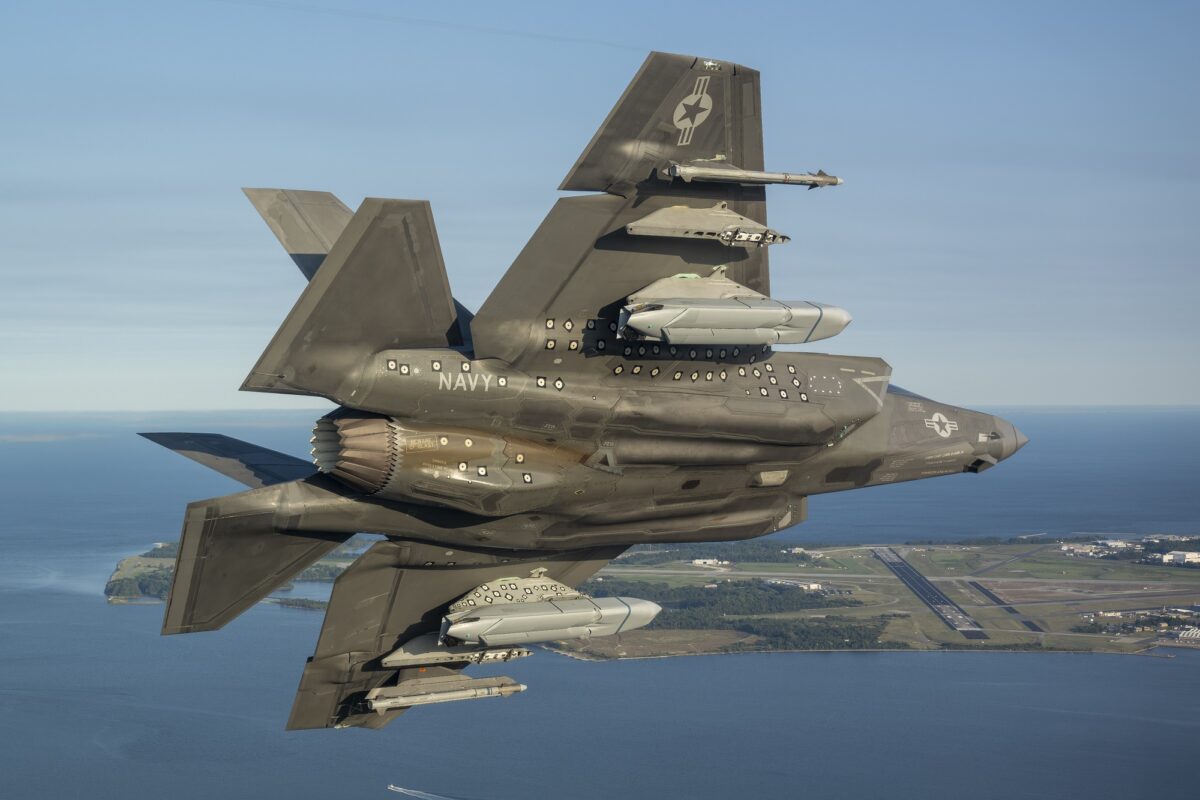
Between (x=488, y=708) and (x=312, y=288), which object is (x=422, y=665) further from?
(x=488, y=708)

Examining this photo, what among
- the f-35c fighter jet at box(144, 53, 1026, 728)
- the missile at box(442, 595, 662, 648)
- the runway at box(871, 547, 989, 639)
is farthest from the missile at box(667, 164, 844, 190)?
the runway at box(871, 547, 989, 639)

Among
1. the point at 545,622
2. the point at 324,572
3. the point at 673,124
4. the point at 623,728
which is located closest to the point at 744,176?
the point at 673,124

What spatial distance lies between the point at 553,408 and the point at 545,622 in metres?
4.37

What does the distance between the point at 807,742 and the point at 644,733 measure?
12980 mm

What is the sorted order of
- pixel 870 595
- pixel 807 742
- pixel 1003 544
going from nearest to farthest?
pixel 807 742
pixel 870 595
pixel 1003 544

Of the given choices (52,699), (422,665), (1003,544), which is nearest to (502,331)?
(422,665)

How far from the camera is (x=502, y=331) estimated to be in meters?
20.0

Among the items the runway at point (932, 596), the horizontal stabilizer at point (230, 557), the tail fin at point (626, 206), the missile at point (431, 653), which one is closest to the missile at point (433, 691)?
the missile at point (431, 653)

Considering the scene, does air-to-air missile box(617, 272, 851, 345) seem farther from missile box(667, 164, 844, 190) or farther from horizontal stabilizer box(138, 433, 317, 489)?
horizontal stabilizer box(138, 433, 317, 489)

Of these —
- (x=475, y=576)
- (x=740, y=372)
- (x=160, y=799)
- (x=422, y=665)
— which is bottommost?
(x=160, y=799)

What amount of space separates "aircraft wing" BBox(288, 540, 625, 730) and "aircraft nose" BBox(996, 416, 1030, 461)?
9256 mm

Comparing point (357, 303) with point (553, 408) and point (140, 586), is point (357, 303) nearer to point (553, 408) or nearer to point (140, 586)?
point (553, 408)

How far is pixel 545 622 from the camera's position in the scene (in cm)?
2217

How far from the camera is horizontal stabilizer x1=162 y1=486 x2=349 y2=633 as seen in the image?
2073cm
